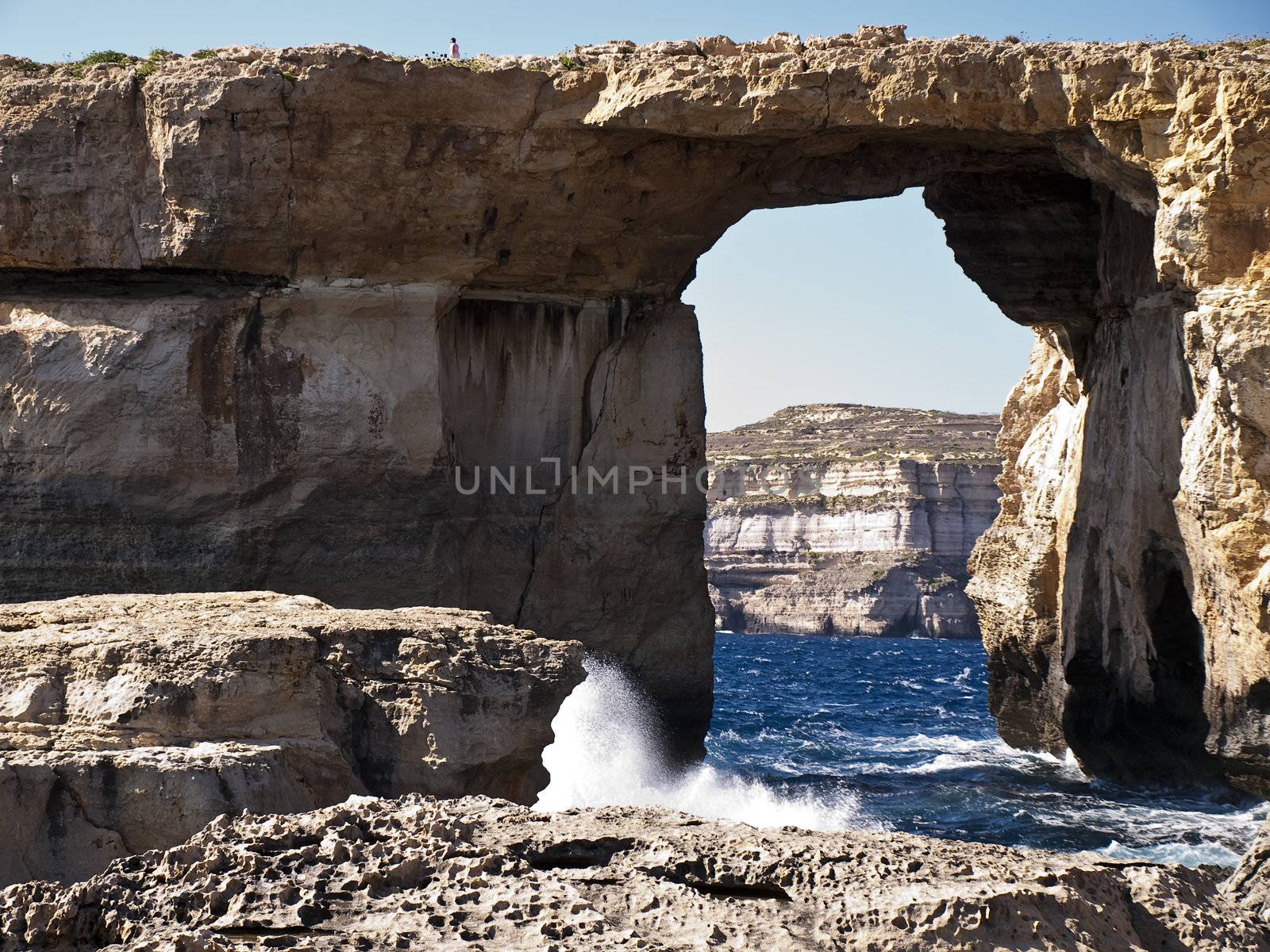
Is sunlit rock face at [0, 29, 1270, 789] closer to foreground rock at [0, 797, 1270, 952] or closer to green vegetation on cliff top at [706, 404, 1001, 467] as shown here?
foreground rock at [0, 797, 1270, 952]

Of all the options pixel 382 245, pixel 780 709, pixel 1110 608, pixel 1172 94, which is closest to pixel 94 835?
pixel 382 245

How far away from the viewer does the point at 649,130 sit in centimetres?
1722

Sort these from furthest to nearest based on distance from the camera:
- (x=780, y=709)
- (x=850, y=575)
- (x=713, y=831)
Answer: (x=850, y=575)
(x=780, y=709)
(x=713, y=831)

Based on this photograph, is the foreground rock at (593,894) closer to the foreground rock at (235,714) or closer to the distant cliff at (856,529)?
the foreground rock at (235,714)

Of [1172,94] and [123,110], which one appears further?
[123,110]

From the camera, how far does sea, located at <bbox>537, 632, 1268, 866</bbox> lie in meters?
17.6

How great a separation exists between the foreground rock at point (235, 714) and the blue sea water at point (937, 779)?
827 cm

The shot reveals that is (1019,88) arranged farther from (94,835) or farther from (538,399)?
(94,835)

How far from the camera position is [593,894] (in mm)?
6230

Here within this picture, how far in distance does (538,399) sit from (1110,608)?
795 cm

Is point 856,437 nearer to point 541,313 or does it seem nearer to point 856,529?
point 856,529

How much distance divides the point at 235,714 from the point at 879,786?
43.9 feet

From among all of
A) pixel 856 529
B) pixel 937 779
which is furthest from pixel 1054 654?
pixel 856 529

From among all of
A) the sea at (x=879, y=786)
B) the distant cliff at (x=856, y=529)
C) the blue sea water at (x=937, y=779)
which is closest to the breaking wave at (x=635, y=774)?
the sea at (x=879, y=786)
